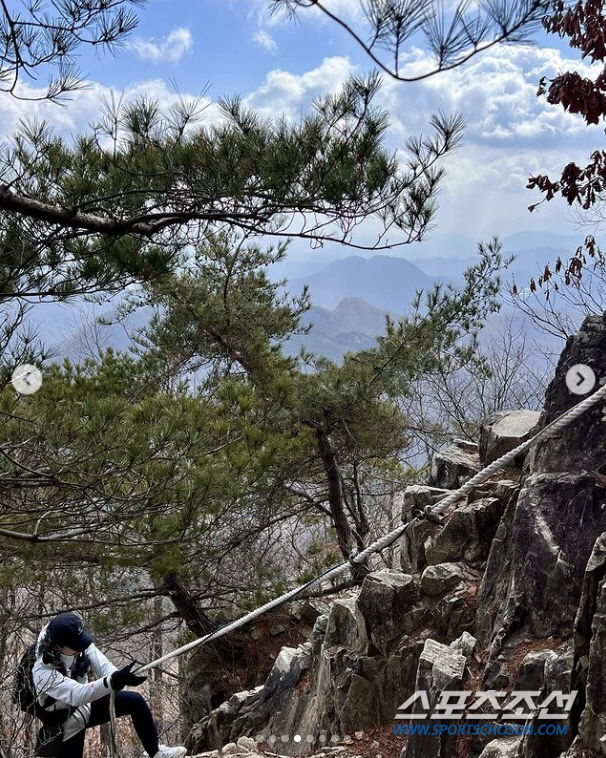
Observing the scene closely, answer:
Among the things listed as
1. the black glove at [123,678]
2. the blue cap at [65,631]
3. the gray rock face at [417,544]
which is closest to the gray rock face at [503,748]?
the black glove at [123,678]

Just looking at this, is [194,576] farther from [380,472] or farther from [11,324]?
[380,472]

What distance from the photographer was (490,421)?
4586 mm

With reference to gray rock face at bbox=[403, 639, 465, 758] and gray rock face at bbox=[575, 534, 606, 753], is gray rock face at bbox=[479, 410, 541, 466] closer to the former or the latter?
gray rock face at bbox=[403, 639, 465, 758]

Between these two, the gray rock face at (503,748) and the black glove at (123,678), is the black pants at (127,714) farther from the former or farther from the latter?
the gray rock face at (503,748)

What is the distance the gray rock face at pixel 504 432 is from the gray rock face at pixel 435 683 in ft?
5.49

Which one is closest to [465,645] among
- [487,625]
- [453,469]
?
[487,625]

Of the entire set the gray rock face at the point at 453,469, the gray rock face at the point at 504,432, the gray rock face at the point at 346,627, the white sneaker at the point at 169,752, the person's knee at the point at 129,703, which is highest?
the gray rock face at the point at 504,432

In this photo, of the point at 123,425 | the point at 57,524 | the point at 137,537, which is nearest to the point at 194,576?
the point at 137,537

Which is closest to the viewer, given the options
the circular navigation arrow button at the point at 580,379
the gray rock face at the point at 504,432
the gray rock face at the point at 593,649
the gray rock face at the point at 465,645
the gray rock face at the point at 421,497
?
the gray rock face at the point at 593,649

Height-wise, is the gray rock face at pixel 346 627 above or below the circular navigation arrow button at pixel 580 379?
below

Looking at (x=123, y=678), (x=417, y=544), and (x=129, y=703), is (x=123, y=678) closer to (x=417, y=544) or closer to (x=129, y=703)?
(x=129, y=703)

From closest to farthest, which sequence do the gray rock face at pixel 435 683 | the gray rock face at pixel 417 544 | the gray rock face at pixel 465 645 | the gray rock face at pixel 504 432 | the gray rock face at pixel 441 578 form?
1. the gray rock face at pixel 435 683
2. the gray rock face at pixel 465 645
3. the gray rock face at pixel 441 578
4. the gray rock face at pixel 417 544
5. the gray rock face at pixel 504 432

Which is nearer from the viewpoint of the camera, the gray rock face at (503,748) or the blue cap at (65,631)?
the gray rock face at (503,748)

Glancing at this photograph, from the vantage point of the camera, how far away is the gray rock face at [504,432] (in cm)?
418
